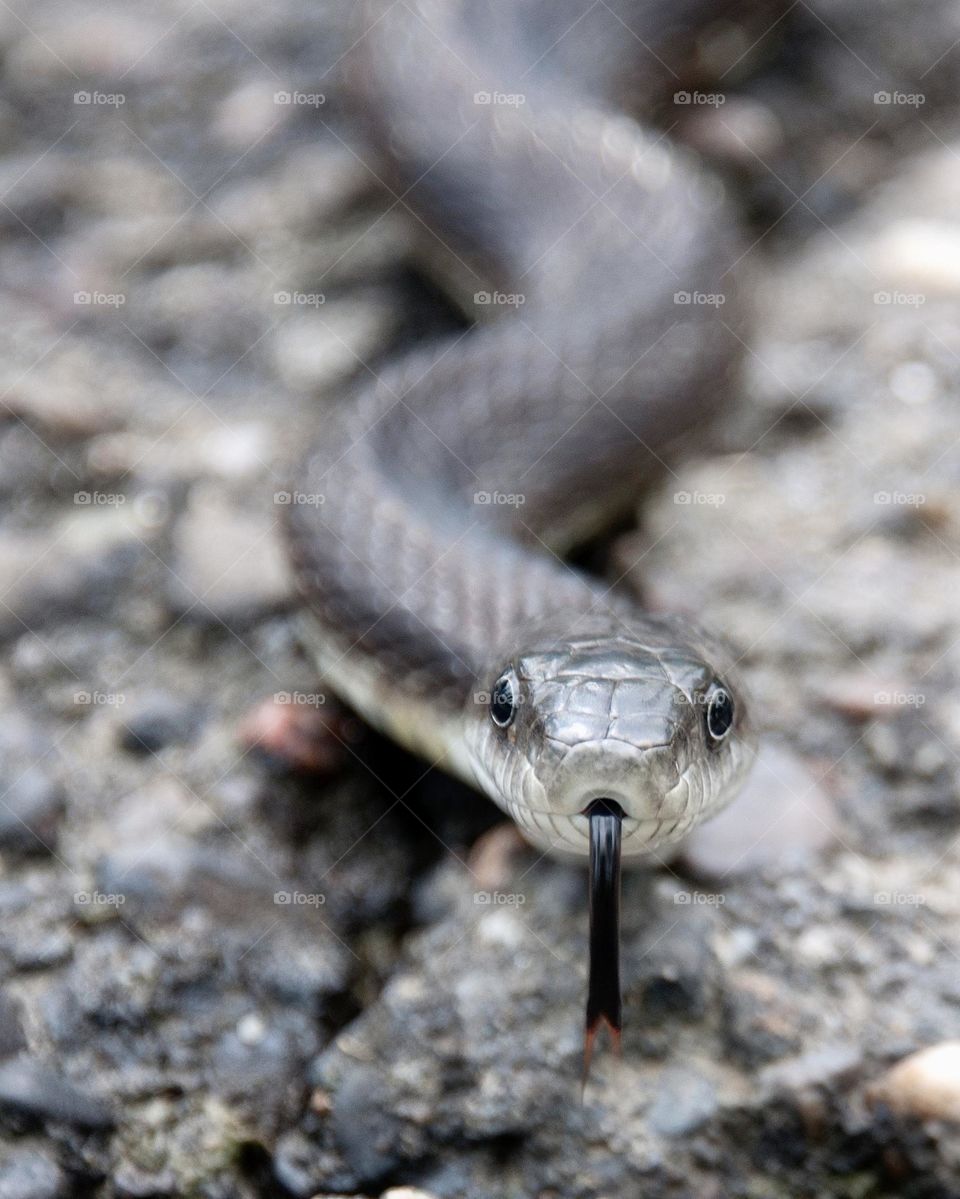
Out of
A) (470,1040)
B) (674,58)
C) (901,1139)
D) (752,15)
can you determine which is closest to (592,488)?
(470,1040)

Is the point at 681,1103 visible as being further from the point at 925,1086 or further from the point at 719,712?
the point at 719,712

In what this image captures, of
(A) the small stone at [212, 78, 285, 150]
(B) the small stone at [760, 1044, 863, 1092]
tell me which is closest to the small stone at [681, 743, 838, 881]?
(B) the small stone at [760, 1044, 863, 1092]

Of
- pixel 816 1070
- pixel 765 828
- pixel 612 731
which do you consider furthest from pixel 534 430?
pixel 816 1070

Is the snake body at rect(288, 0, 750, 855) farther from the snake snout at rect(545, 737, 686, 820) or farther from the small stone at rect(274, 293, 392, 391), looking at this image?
the small stone at rect(274, 293, 392, 391)

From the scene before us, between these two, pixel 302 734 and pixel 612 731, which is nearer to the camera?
pixel 612 731

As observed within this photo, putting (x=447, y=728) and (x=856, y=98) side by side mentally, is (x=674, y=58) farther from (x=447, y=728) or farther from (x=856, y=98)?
(x=447, y=728)

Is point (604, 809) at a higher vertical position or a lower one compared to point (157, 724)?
lower

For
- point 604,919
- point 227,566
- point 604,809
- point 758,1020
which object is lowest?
point 758,1020
